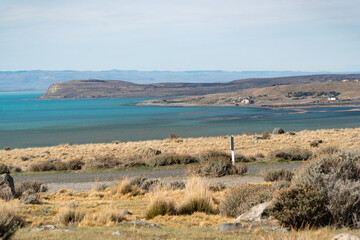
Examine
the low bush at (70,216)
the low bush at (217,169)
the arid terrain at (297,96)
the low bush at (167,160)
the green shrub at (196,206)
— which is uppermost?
the low bush at (70,216)

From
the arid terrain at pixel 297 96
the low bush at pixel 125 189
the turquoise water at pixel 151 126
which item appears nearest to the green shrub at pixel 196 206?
the low bush at pixel 125 189

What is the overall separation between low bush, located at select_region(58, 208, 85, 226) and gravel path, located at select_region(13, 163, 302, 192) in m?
6.18

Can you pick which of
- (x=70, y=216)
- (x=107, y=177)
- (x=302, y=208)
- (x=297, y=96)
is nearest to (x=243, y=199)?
(x=302, y=208)

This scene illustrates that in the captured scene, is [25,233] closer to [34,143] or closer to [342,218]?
[342,218]

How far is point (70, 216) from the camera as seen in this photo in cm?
920

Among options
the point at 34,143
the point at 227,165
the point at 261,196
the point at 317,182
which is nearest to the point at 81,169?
the point at 227,165

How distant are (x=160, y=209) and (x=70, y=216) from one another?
79.1 inches

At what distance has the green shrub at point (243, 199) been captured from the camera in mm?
9336

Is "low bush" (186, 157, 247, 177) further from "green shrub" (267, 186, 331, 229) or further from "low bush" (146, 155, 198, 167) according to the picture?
"green shrub" (267, 186, 331, 229)

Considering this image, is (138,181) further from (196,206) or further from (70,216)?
(70,216)

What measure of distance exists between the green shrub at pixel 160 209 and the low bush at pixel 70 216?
1.50 metres

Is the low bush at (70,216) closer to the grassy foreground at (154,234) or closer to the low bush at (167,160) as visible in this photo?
the grassy foreground at (154,234)

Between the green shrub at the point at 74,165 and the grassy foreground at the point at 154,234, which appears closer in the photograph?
the grassy foreground at the point at 154,234

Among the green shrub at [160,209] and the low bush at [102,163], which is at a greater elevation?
the green shrub at [160,209]
